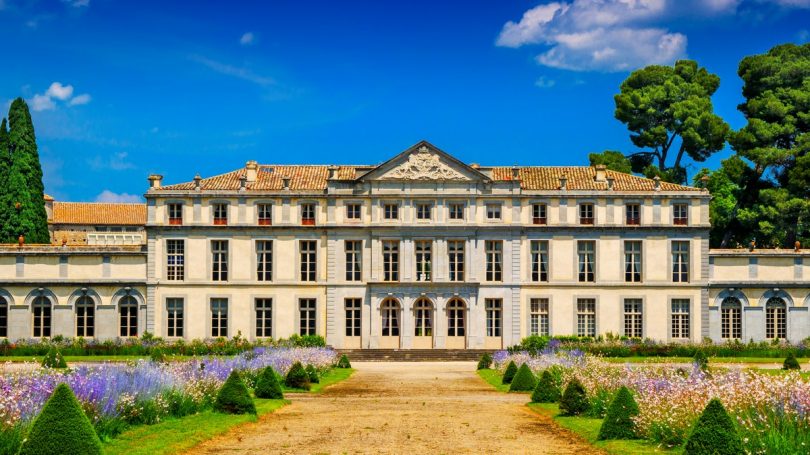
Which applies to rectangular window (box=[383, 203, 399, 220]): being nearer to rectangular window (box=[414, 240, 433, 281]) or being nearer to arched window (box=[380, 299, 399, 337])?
rectangular window (box=[414, 240, 433, 281])

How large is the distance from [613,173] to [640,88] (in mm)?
18986

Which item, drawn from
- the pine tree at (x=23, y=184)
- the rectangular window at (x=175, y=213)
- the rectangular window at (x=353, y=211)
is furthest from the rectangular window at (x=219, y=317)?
the pine tree at (x=23, y=184)

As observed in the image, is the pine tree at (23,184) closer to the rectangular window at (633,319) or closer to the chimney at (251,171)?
the chimney at (251,171)

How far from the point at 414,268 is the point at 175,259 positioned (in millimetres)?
12519

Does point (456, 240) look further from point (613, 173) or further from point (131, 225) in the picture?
point (131, 225)

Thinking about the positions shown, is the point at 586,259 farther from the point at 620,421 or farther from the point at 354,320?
the point at 620,421

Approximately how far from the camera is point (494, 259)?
173 ft

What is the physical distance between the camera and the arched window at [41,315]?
52419 mm

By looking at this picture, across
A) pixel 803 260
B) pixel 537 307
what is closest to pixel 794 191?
pixel 803 260

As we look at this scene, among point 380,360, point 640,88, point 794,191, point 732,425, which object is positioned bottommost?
point 380,360

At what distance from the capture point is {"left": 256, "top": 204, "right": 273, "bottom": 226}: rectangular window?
5309 centimetres

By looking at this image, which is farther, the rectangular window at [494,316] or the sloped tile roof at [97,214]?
the sloped tile roof at [97,214]

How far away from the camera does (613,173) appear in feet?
180

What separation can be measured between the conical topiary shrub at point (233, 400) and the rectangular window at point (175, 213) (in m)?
32.0
